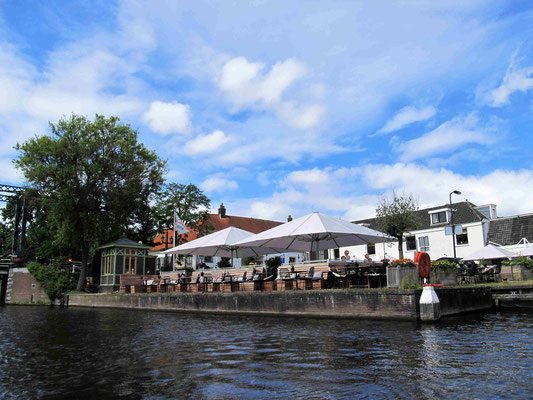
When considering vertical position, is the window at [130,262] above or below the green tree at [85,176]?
below

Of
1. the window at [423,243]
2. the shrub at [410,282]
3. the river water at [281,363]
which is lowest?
the river water at [281,363]

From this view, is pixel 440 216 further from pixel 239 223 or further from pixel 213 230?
pixel 239 223

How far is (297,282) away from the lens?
17.2 m

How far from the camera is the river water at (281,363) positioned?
18.1 feet

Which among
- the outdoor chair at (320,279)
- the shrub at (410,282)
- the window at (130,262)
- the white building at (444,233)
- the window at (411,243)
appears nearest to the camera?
the shrub at (410,282)

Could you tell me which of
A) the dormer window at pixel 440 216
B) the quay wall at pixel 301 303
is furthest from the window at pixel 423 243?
the quay wall at pixel 301 303

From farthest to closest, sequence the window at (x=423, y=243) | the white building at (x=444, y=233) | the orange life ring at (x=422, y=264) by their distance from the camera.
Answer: the window at (x=423, y=243)
the white building at (x=444, y=233)
the orange life ring at (x=422, y=264)

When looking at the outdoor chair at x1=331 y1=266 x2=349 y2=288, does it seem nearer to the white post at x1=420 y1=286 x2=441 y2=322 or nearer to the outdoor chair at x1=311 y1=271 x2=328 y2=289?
the outdoor chair at x1=311 y1=271 x2=328 y2=289

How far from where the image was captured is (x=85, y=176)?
35125 millimetres

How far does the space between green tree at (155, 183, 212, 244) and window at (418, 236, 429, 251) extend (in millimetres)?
20816

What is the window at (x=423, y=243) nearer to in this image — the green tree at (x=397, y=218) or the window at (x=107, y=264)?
the green tree at (x=397, y=218)

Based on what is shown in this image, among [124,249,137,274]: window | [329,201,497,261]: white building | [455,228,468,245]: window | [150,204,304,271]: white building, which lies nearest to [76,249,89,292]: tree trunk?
[124,249,137,274]: window

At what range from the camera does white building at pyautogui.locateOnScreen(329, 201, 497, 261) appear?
38.9 metres

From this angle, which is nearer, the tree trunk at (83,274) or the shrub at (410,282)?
the shrub at (410,282)
